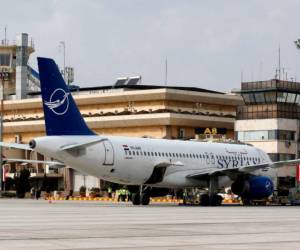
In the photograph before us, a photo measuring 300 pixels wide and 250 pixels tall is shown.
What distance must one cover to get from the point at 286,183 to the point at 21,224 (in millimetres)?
69234

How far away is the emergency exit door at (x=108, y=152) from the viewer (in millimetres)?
52031

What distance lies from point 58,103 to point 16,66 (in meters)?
102

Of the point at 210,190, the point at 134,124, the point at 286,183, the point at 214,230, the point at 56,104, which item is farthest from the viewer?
the point at 134,124

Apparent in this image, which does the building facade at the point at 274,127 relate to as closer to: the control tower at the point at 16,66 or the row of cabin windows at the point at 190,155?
the row of cabin windows at the point at 190,155

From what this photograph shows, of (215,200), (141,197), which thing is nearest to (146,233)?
(141,197)

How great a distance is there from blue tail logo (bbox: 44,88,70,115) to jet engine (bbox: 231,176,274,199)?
14953 millimetres

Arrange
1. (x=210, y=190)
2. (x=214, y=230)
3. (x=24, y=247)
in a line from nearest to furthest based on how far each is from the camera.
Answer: (x=24, y=247)
(x=214, y=230)
(x=210, y=190)

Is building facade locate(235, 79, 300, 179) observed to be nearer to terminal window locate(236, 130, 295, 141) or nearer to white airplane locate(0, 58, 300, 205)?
terminal window locate(236, 130, 295, 141)

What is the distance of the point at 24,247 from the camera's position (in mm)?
21391

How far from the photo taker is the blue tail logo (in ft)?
166

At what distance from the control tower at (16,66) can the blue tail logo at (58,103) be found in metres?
96.5

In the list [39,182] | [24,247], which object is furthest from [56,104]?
[39,182]

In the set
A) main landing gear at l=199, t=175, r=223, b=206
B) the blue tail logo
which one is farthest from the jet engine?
the blue tail logo

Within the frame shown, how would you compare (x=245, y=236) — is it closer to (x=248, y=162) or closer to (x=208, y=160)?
(x=208, y=160)
